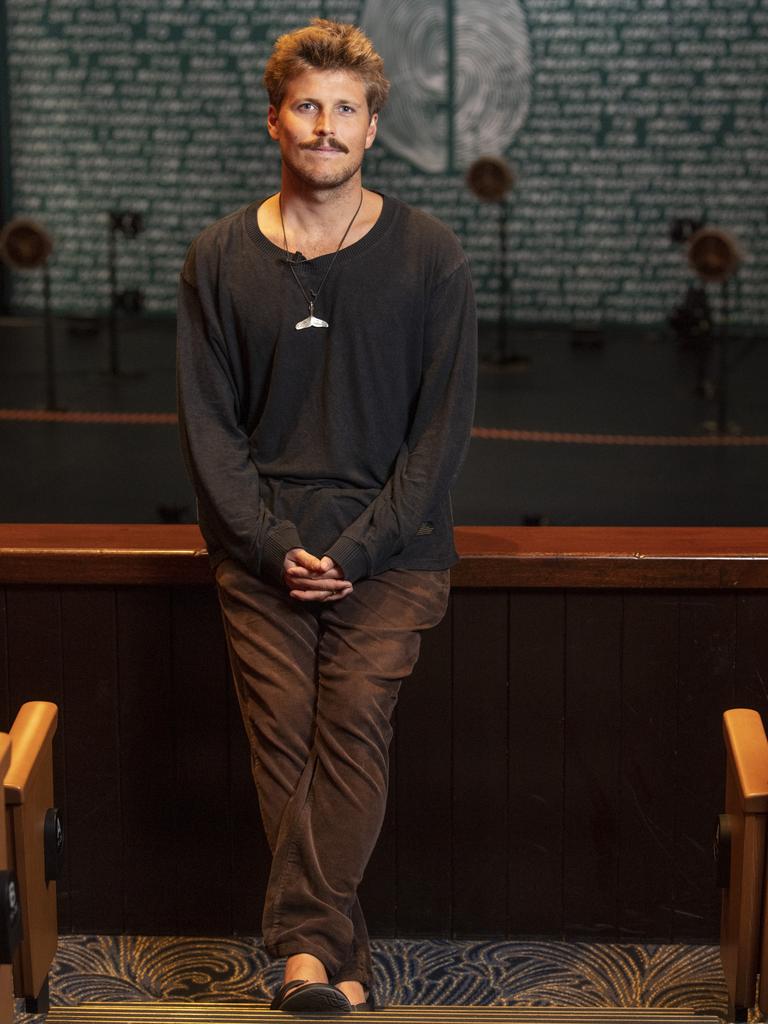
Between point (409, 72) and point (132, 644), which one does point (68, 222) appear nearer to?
point (409, 72)

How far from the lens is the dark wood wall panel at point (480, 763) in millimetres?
2902

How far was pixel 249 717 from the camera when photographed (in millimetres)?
2418

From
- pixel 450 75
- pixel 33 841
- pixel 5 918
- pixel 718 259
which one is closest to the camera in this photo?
pixel 5 918

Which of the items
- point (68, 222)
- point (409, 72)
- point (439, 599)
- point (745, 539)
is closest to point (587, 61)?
point (409, 72)

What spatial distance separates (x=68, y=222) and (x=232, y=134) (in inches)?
35.5

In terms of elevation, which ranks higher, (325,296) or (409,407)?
(325,296)

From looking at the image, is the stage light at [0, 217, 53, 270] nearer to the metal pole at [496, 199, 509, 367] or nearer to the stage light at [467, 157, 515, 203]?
the stage light at [467, 157, 515, 203]

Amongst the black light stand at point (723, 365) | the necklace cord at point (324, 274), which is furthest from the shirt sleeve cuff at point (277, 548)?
the black light stand at point (723, 365)

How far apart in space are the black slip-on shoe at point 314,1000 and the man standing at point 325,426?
0.20 meters

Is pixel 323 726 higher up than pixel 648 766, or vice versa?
pixel 323 726

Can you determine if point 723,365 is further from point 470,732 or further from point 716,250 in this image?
point 470,732

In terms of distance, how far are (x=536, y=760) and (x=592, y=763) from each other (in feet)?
0.34

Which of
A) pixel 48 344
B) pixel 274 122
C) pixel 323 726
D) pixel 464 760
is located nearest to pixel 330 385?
pixel 274 122

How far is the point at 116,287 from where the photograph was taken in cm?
775
